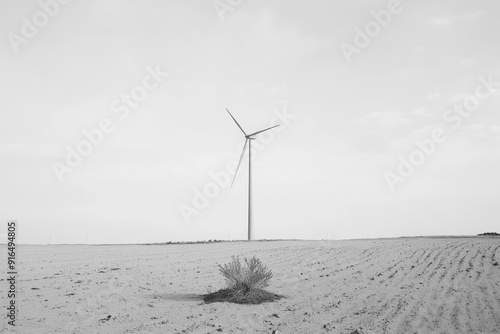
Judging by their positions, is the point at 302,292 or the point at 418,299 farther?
the point at 302,292

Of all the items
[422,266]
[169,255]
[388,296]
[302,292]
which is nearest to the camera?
[388,296]

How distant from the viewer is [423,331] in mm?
10805

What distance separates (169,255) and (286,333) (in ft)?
54.9

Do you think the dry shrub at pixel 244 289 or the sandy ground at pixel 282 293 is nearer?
the sandy ground at pixel 282 293

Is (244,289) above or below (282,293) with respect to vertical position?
above

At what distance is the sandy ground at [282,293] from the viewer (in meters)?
11.4

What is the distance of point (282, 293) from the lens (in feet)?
50.9

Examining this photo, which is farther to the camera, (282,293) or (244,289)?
(282,293)

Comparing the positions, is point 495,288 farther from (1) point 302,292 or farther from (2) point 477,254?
(2) point 477,254

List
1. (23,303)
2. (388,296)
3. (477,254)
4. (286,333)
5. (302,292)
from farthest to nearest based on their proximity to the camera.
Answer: (477,254) → (302,292) → (388,296) → (23,303) → (286,333)

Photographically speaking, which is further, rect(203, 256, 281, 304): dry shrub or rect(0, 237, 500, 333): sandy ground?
rect(203, 256, 281, 304): dry shrub

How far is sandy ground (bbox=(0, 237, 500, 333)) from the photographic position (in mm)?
11391

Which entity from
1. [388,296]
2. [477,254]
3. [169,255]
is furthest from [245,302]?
[477,254]

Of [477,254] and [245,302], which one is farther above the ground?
[477,254]
